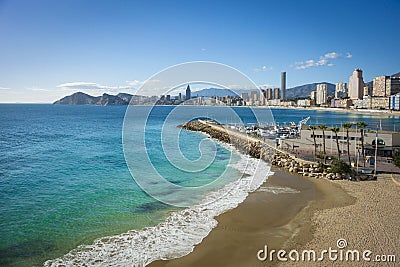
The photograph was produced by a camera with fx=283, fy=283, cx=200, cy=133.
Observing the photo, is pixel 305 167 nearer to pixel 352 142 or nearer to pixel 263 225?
pixel 352 142

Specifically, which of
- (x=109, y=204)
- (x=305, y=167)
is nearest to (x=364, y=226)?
(x=305, y=167)

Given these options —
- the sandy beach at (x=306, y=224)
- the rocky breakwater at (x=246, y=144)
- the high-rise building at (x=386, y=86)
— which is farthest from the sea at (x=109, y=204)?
the high-rise building at (x=386, y=86)

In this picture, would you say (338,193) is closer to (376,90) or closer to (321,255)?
(321,255)

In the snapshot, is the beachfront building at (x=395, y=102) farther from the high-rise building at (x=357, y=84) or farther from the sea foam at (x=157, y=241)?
the sea foam at (x=157, y=241)

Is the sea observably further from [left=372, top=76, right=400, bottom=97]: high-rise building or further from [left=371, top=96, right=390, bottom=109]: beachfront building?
[left=372, top=76, right=400, bottom=97]: high-rise building

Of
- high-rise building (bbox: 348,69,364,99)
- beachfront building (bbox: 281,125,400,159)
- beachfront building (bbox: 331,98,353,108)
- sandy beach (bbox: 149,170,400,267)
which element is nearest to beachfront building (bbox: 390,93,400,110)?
beachfront building (bbox: 331,98,353,108)

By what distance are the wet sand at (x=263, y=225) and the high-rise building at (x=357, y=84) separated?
605 ft

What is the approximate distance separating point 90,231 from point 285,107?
199618 mm

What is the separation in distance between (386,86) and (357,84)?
25.1m

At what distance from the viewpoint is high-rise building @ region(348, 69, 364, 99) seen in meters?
174

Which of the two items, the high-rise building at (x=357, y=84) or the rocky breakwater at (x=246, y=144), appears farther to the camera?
the high-rise building at (x=357, y=84)

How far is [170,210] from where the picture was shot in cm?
1312

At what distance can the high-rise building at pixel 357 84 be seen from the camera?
174 metres

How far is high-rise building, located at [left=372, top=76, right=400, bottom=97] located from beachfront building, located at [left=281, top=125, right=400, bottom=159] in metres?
152
